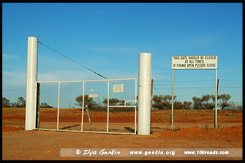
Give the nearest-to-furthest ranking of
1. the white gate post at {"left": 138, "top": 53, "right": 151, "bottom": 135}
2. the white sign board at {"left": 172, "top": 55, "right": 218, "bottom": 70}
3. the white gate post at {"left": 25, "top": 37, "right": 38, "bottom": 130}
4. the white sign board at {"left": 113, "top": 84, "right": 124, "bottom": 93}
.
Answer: the white gate post at {"left": 138, "top": 53, "right": 151, "bottom": 135} < the white sign board at {"left": 113, "top": 84, "right": 124, "bottom": 93} < the white sign board at {"left": 172, "top": 55, "right": 218, "bottom": 70} < the white gate post at {"left": 25, "top": 37, "right": 38, "bottom": 130}

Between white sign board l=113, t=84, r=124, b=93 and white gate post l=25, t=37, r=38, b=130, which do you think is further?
white gate post l=25, t=37, r=38, b=130

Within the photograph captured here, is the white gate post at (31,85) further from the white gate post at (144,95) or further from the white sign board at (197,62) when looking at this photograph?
the white sign board at (197,62)

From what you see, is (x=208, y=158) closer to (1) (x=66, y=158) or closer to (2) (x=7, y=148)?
(1) (x=66, y=158)

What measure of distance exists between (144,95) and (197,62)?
3.01 m

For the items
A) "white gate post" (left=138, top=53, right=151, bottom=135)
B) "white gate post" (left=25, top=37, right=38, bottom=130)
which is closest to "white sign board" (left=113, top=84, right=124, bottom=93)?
"white gate post" (left=138, top=53, right=151, bottom=135)

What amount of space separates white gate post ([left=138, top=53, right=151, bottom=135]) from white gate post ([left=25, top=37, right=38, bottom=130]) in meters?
6.08

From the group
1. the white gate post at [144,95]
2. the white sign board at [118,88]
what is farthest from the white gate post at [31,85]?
the white gate post at [144,95]

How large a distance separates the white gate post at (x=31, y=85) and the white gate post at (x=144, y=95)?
608 cm

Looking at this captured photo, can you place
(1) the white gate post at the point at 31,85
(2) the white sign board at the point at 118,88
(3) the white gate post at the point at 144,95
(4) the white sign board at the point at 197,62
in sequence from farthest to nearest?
(1) the white gate post at the point at 31,85
(4) the white sign board at the point at 197,62
(2) the white sign board at the point at 118,88
(3) the white gate post at the point at 144,95

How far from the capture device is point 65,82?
15.3 m

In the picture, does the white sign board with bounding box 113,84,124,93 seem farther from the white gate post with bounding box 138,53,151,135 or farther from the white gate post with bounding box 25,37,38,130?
the white gate post with bounding box 25,37,38,130

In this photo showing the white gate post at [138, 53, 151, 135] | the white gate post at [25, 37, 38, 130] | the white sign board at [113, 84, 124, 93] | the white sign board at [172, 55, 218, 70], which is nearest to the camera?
the white gate post at [138, 53, 151, 135]

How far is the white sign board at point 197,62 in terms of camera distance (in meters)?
13.8

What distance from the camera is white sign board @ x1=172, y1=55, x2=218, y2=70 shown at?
13.8 metres
